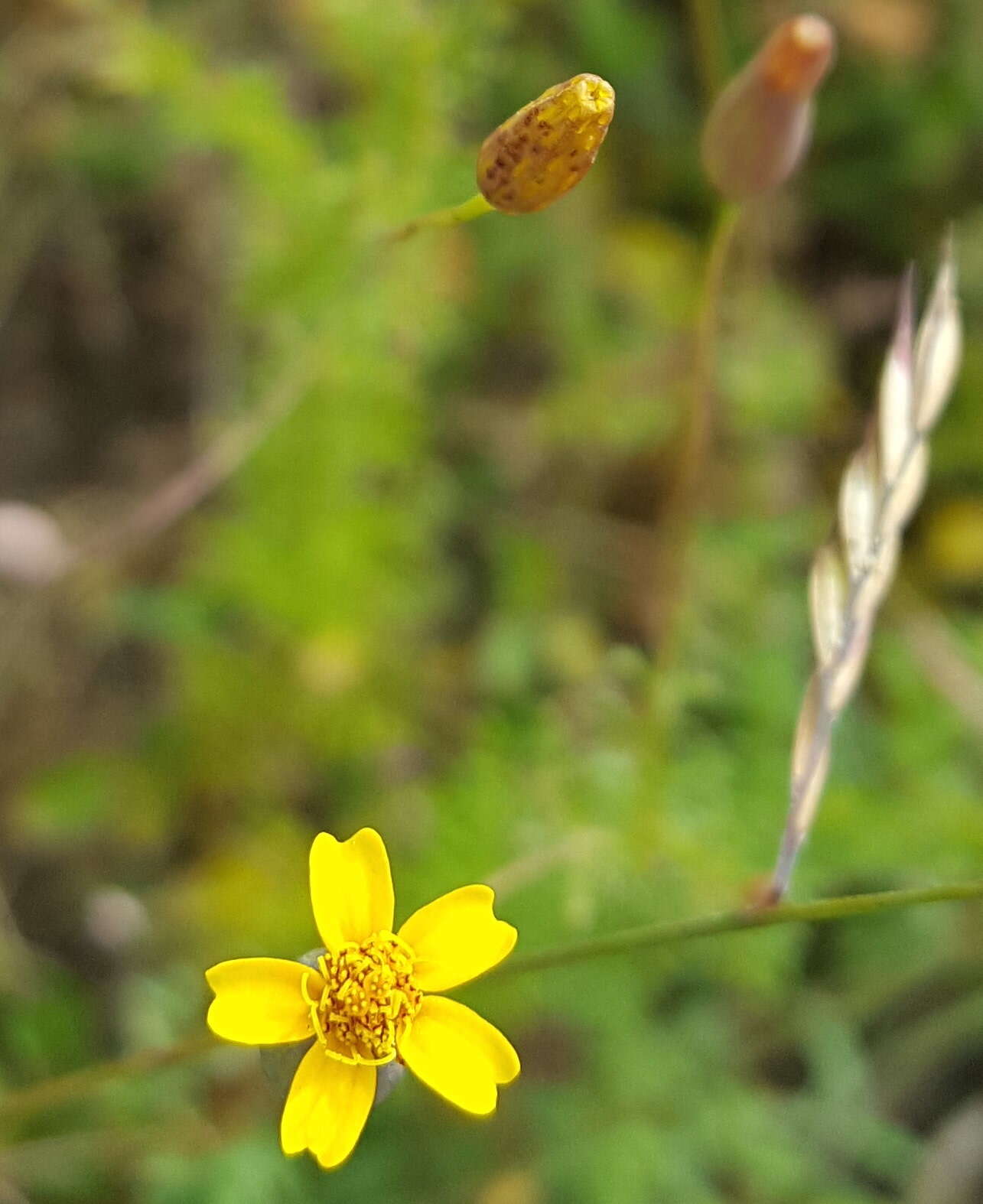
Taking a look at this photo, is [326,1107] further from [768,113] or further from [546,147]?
[768,113]

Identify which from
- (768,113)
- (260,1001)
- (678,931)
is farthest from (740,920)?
(768,113)

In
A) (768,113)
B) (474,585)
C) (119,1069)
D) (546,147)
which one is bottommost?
(474,585)

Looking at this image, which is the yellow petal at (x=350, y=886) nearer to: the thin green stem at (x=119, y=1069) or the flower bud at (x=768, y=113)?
the thin green stem at (x=119, y=1069)

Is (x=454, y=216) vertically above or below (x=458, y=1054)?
above

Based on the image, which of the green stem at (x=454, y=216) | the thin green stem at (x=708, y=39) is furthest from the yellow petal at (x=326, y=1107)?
the thin green stem at (x=708, y=39)

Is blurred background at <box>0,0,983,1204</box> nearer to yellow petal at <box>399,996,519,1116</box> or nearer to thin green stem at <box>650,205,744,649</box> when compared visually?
thin green stem at <box>650,205,744,649</box>

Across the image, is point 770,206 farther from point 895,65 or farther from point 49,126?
point 49,126

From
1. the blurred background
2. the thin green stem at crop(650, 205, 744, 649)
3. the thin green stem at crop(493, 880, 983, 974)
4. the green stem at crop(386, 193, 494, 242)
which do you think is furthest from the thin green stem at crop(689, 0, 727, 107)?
the thin green stem at crop(493, 880, 983, 974)
